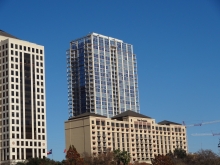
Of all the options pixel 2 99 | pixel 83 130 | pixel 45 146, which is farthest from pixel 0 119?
pixel 83 130

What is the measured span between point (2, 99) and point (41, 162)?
43.2 meters

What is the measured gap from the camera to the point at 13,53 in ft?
603

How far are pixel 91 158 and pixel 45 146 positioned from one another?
82.8ft

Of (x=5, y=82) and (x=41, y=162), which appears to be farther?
(x=5, y=82)

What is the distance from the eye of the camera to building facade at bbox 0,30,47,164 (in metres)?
176

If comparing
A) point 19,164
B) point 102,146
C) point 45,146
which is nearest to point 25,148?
point 45,146

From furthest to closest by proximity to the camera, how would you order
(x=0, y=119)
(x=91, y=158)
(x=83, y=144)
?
(x=83, y=144)
(x=0, y=119)
(x=91, y=158)

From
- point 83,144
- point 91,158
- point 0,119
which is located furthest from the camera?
point 83,144

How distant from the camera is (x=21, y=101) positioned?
7101 inches

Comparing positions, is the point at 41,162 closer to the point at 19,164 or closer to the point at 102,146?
the point at 19,164

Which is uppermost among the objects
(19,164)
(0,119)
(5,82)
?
(5,82)

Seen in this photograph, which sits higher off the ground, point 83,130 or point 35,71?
point 35,71

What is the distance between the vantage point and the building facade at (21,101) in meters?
176

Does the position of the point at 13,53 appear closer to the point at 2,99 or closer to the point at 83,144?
the point at 2,99
